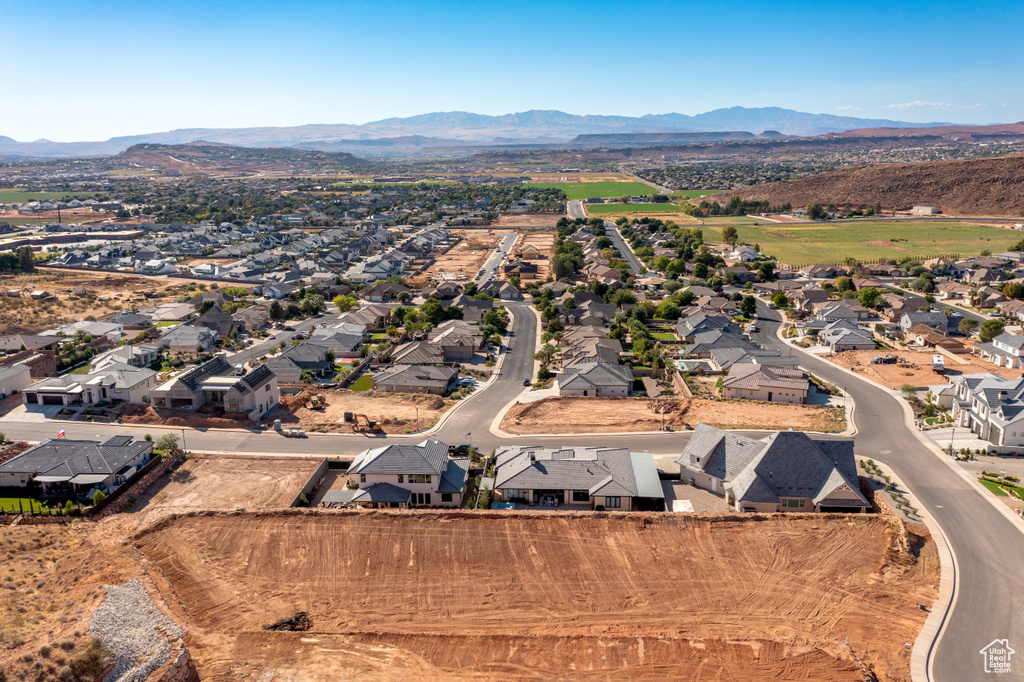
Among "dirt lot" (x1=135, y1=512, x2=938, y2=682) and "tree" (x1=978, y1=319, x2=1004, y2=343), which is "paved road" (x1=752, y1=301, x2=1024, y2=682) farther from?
"tree" (x1=978, y1=319, x2=1004, y2=343)

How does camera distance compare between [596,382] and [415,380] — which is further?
[415,380]

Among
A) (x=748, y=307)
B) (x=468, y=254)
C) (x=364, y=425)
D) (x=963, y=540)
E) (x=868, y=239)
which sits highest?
(x=868, y=239)

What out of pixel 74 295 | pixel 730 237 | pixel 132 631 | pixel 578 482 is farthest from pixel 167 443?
pixel 730 237

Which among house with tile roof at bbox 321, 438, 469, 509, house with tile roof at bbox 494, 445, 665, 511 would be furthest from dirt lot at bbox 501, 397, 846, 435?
house with tile roof at bbox 321, 438, 469, 509

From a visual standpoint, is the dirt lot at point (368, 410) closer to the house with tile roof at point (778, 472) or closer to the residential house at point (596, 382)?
the residential house at point (596, 382)

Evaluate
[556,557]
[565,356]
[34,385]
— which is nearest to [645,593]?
[556,557]

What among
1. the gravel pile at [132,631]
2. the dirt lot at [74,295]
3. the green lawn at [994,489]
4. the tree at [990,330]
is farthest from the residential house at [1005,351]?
A: the dirt lot at [74,295]

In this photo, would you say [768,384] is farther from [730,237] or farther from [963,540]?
[730,237]
